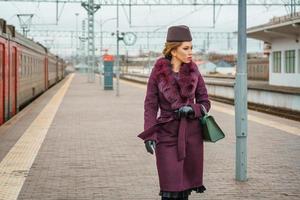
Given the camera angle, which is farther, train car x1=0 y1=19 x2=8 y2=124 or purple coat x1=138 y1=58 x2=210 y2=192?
train car x1=0 y1=19 x2=8 y2=124

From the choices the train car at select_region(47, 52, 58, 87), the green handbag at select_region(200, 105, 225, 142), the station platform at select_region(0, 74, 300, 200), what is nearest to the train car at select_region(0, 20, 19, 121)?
the station platform at select_region(0, 74, 300, 200)

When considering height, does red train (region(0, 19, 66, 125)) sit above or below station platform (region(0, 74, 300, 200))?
above

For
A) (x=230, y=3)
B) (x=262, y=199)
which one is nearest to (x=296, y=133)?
(x=262, y=199)

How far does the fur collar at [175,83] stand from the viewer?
481cm

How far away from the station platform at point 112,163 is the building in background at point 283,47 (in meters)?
22.6

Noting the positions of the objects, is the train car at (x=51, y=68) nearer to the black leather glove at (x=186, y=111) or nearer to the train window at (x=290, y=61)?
the train window at (x=290, y=61)

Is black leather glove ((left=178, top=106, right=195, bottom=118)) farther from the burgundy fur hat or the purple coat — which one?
the burgundy fur hat

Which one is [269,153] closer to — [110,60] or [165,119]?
[165,119]

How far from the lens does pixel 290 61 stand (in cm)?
4103

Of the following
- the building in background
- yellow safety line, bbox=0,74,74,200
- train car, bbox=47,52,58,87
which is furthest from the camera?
train car, bbox=47,52,58,87

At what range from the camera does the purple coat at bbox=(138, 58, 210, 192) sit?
481 cm

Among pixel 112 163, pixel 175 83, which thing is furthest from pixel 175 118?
pixel 112 163

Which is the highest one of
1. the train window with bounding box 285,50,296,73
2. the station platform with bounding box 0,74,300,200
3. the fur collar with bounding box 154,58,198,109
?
the train window with bounding box 285,50,296,73

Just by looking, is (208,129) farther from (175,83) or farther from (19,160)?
(19,160)
